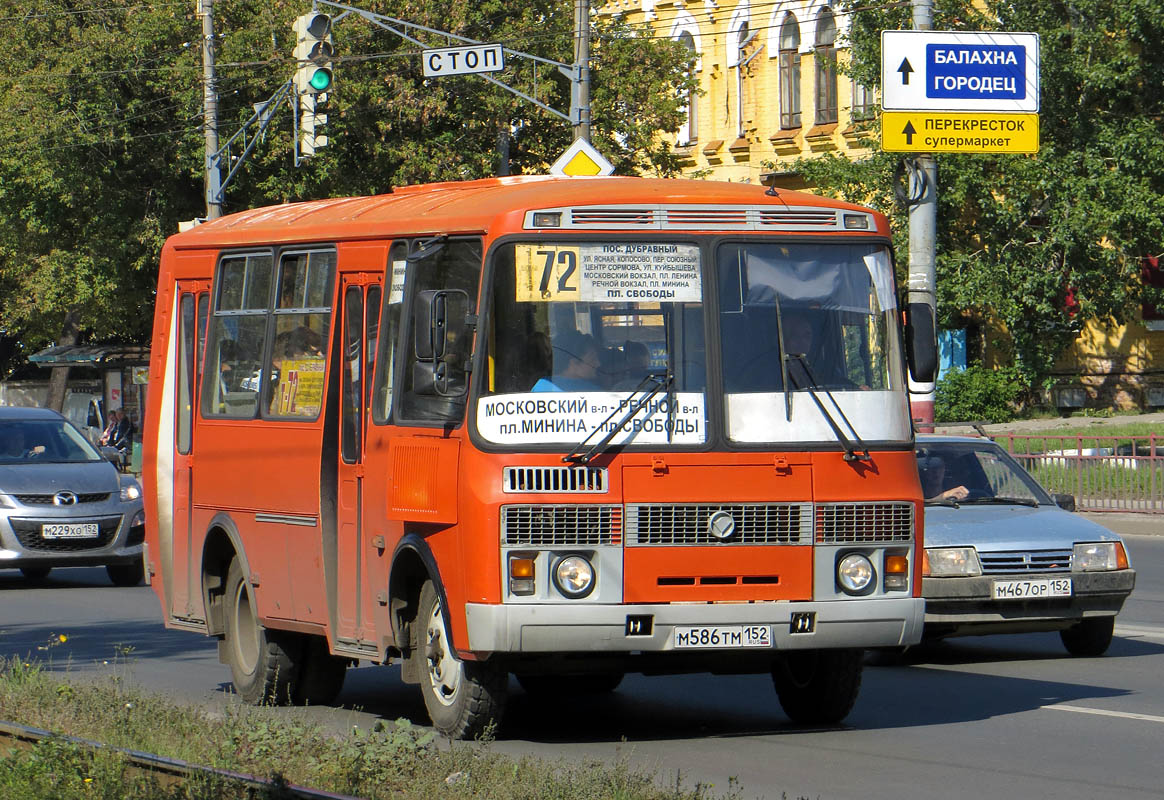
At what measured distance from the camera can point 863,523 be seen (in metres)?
9.53

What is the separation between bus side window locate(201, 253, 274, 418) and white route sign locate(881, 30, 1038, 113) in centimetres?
1100

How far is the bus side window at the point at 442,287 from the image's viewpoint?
374 inches

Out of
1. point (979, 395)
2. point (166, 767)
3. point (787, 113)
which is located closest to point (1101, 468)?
point (979, 395)

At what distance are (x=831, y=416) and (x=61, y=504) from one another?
38.7ft

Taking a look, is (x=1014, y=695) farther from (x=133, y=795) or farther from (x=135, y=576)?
(x=135, y=576)

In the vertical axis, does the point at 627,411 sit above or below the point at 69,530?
above

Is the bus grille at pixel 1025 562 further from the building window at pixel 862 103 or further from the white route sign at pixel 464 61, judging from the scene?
the building window at pixel 862 103

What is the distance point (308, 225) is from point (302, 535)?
5.55 ft

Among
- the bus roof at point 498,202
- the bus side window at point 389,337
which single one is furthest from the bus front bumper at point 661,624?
the bus roof at point 498,202

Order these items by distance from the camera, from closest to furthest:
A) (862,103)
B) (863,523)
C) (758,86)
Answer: (863,523) < (862,103) < (758,86)

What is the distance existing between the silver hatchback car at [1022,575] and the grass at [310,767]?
434 cm

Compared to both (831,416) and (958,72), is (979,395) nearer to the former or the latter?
(958,72)

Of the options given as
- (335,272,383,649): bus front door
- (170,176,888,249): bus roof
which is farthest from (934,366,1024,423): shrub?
(335,272,383,649): bus front door

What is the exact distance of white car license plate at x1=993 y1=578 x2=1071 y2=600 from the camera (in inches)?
496
